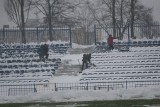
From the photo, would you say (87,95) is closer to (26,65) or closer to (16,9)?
(26,65)

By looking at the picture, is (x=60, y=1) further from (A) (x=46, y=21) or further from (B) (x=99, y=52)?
(B) (x=99, y=52)

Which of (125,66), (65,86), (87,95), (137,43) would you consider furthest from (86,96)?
(137,43)

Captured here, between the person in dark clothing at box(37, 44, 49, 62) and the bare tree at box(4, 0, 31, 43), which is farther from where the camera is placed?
the bare tree at box(4, 0, 31, 43)

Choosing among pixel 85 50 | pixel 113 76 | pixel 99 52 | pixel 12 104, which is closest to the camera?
pixel 12 104

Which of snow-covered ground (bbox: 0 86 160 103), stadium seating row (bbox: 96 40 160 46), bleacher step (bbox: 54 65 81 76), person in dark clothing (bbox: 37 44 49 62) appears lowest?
snow-covered ground (bbox: 0 86 160 103)

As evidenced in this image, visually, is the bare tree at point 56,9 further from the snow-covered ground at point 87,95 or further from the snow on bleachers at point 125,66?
the snow-covered ground at point 87,95

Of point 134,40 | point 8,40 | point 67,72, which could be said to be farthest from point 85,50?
point 8,40

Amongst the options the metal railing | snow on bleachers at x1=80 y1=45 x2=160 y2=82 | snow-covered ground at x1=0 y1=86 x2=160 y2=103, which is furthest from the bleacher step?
snow-covered ground at x1=0 y1=86 x2=160 y2=103

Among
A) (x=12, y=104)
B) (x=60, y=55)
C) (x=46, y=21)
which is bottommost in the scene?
(x=12, y=104)

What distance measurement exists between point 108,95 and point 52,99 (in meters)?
3.36

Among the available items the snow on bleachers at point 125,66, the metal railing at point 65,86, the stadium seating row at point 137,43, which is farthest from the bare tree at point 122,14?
the metal railing at point 65,86

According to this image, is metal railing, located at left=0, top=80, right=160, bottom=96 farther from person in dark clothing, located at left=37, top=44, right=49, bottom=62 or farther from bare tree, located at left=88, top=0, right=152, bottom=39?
bare tree, located at left=88, top=0, right=152, bottom=39

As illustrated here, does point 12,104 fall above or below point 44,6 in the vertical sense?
below

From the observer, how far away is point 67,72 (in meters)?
28.0
